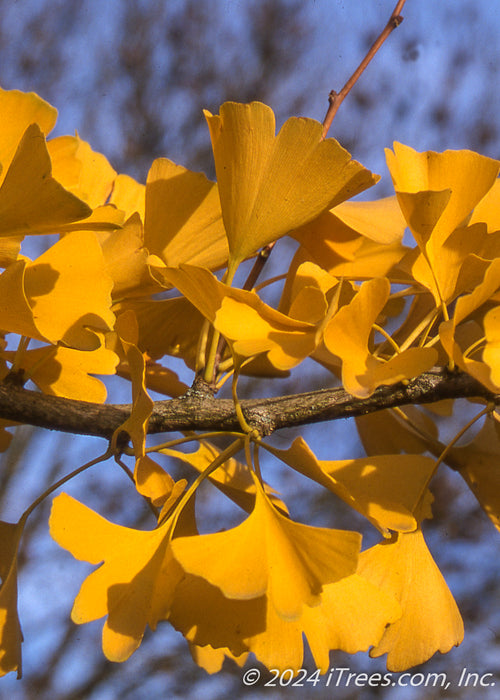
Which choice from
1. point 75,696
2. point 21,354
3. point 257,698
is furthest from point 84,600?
point 75,696

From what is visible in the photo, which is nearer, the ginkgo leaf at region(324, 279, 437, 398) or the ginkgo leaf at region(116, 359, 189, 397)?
the ginkgo leaf at region(324, 279, 437, 398)

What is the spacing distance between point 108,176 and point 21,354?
137 mm

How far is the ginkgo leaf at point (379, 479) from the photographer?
26 centimetres

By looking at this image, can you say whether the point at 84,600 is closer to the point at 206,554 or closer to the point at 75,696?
the point at 206,554

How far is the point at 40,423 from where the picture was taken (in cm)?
31

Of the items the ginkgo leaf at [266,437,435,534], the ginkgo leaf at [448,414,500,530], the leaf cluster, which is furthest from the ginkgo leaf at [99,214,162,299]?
the ginkgo leaf at [448,414,500,530]

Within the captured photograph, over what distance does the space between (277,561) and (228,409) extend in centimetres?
9

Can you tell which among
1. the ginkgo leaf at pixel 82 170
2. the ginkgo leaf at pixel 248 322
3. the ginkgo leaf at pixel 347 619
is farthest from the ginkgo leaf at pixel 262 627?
the ginkgo leaf at pixel 82 170

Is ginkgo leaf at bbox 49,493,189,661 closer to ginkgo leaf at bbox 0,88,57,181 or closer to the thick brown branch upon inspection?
the thick brown branch

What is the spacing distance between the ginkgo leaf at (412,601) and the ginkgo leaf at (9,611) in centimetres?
17

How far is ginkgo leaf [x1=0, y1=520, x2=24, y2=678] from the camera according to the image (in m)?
0.29

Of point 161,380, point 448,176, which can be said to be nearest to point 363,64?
point 448,176

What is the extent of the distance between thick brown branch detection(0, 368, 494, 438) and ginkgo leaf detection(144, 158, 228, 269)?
3.5 inches

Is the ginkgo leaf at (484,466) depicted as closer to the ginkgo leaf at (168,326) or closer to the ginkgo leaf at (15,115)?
the ginkgo leaf at (168,326)
